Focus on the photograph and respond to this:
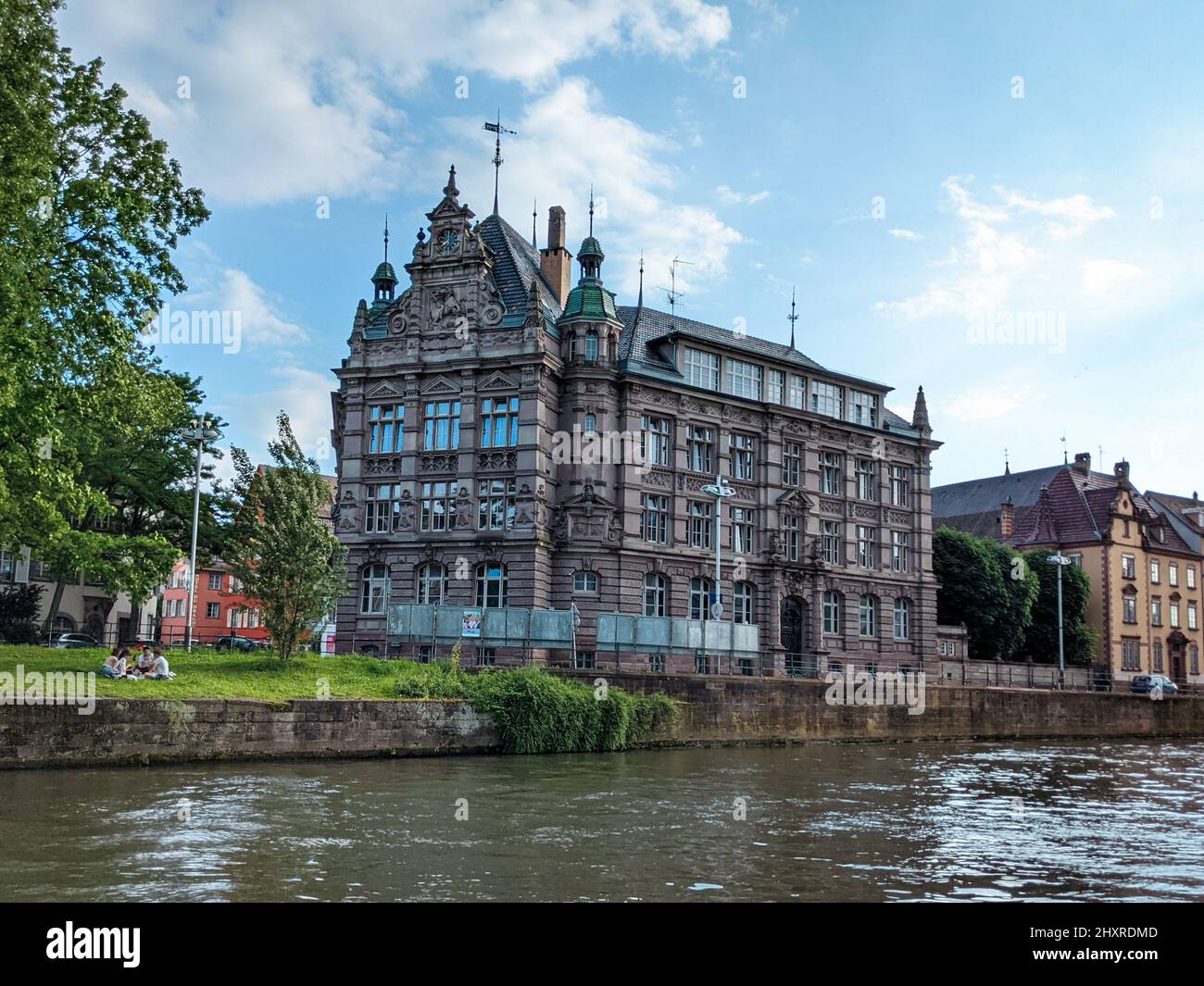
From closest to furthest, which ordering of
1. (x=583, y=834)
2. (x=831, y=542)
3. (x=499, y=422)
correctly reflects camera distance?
1. (x=583, y=834)
2. (x=499, y=422)
3. (x=831, y=542)

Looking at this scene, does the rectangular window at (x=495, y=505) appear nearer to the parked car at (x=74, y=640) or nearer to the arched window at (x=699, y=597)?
the arched window at (x=699, y=597)

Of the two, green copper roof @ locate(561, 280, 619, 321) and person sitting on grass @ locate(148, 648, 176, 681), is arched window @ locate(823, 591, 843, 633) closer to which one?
green copper roof @ locate(561, 280, 619, 321)

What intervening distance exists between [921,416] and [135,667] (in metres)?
46.3

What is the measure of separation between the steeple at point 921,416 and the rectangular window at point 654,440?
1766 centimetres

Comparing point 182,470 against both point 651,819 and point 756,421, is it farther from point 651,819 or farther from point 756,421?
point 651,819

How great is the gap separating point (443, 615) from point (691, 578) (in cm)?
1561

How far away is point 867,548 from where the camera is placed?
188 ft

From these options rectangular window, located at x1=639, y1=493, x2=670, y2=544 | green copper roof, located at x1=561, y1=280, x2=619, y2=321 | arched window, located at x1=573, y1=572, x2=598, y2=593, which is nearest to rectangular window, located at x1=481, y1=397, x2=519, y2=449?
green copper roof, located at x1=561, y1=280, x2=619, y2=321

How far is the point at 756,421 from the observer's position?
54156 mm

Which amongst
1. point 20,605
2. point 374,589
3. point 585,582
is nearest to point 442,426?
point 374,589

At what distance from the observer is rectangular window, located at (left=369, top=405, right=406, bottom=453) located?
49562 mm

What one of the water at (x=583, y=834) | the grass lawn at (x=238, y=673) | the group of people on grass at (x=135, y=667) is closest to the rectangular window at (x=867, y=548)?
the water at (x=583, y=834)

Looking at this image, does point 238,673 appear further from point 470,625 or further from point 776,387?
point 776,387
